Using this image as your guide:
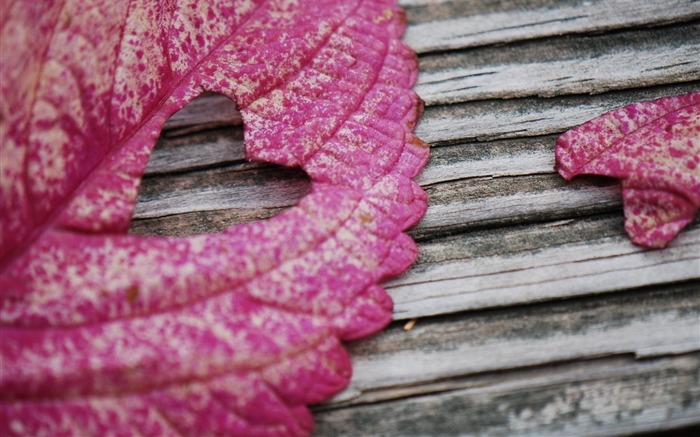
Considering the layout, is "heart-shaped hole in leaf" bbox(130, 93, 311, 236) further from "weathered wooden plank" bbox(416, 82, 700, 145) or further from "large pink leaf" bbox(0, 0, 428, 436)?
"weathered wooden plank" bbox(416, 82, 700, 145)

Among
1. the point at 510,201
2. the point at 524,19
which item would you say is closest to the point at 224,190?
the point at 510,201

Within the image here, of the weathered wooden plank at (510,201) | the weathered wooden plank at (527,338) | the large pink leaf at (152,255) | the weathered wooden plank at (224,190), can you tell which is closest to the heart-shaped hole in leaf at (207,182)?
the weathered wooden plank at (224,190)

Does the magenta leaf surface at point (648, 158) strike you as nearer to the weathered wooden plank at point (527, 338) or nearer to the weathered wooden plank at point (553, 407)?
the weathered wooden plank at point (527, 338)

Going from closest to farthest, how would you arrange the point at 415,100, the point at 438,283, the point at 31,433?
the point at 31,433 < the point at 438,283 < the point at 415,100

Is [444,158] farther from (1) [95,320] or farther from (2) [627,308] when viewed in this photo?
(1) [95,320]

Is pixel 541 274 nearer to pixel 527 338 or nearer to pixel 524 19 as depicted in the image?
pixel 527 338

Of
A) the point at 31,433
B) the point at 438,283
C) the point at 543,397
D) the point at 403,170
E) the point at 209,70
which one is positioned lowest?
the point at 31,433

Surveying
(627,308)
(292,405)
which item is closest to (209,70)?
(292,405)
